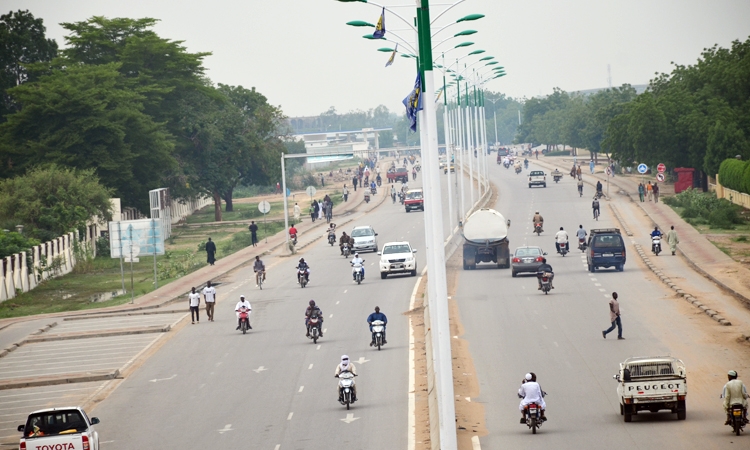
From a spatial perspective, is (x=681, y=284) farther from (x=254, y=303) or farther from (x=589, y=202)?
(x=589, y=202)

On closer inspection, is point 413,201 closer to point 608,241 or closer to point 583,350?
point 608,241

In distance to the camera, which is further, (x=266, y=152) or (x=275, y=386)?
(x=266, y=152)

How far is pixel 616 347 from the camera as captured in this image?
30.2 m

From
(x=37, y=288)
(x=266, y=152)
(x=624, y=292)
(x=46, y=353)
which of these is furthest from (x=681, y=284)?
(x=266, y=152)

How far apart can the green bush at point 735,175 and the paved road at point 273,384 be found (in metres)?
31.9

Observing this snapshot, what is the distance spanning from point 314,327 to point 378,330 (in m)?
3.03

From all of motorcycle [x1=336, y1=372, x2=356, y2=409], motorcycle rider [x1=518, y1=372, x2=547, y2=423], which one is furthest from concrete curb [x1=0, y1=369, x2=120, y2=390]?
motorcycle rider [x1=518, y1=372, x2=547, y2=423]

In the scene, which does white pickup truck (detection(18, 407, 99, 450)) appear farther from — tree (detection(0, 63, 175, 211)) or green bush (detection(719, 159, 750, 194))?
tree (detection(0, 63, 175, 211))

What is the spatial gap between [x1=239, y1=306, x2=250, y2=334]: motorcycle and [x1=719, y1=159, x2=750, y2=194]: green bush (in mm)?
41702

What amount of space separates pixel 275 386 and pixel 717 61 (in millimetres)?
84026

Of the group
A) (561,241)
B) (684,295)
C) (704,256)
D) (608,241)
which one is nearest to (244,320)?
(684,295)

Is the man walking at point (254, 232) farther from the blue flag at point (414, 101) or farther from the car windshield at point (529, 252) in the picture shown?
the blue flag at point (414, 101)

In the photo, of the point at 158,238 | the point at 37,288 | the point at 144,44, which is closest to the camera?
the point at 158,238

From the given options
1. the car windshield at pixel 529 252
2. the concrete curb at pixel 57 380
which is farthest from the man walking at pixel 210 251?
the concrete curb at pixel 57 380
